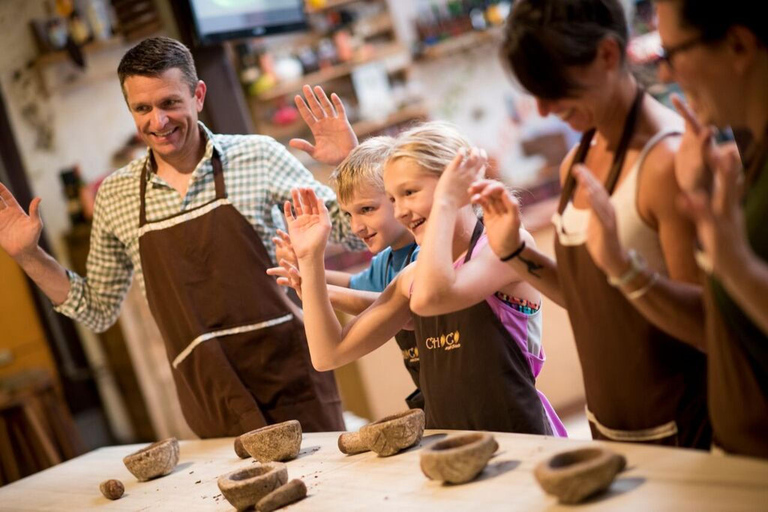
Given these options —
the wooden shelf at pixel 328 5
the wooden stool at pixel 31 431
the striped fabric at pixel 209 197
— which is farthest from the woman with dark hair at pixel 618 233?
the wooden shelf at pixel 328 5

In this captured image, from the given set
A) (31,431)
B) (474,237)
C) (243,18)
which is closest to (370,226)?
(474,237)

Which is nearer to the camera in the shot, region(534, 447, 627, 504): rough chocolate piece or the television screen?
region(534, 447, 627, 504): rough chocolate piece

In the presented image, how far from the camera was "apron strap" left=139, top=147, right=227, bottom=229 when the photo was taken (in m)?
2.97

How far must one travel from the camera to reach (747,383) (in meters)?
1.39

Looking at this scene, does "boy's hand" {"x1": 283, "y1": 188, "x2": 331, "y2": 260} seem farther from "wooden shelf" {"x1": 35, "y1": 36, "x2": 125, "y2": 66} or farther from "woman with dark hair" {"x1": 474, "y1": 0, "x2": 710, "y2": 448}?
"wooden shelf" {"x1": 35, "y1": 36, "x2": 125, "y2": 66}

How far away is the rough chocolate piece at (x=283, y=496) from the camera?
1.90 m

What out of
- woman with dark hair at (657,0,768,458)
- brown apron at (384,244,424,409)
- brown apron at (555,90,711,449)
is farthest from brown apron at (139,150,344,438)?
woman with dark hair at (657,0,768,458)

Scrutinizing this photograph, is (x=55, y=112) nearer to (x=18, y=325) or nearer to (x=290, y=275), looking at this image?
(x=18, y=325)

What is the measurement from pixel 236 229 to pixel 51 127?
404 cm

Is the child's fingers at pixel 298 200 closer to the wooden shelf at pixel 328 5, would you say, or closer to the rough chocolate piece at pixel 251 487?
the rough chocolate piece at pixel 251 487

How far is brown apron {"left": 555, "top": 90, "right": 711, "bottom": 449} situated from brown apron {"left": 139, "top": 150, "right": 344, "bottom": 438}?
1.39 m

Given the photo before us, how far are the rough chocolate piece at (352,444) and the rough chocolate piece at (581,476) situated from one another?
700 mm

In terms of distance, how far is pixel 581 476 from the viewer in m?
1.44

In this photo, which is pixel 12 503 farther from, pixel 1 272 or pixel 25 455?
pixel 1 272
